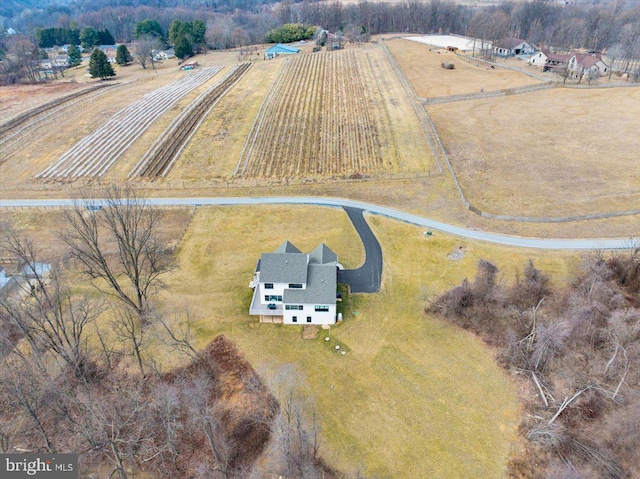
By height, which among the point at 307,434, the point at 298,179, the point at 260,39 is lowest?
the point at 307,434

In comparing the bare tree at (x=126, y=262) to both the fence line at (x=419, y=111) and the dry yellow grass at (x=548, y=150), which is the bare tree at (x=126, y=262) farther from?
the fence line at (x=419, y=111)

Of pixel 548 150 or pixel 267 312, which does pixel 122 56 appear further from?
pixel 548 150

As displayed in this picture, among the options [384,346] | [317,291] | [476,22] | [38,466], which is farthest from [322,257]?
[476,22]

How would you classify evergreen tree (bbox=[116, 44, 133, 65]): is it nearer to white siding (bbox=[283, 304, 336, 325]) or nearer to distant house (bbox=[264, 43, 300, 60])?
distant house (bbox=[264, 43, 300, 60])

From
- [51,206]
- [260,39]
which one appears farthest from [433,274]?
[260,39]

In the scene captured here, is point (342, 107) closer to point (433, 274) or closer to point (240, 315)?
point (433, 274)

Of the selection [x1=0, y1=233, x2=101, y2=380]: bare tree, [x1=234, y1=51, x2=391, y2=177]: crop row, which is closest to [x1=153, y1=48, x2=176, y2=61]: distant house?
[x1=234, y1=51, x2=391, y2=177]: crop row

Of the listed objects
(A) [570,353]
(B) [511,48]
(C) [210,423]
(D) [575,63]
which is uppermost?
(B) [511,48]
